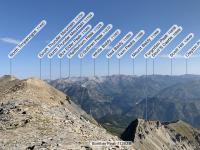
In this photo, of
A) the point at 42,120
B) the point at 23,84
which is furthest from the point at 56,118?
the point at 23,84

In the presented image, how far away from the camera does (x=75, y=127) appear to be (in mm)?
51531

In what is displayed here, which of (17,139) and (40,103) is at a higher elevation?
(40,103)

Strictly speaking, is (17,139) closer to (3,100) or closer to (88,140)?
(88,140)

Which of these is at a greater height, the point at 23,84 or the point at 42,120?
the point at 23,84

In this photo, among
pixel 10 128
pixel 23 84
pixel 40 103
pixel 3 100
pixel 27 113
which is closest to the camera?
pixel 10 128

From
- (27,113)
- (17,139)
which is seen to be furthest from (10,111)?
(17,139)

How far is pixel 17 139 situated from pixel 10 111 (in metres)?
11.3

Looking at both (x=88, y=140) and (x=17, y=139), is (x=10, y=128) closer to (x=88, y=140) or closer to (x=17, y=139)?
(x=17, y=139)

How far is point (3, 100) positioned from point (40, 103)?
1017 centimetres

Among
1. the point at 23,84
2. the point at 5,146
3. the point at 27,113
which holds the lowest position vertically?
the point at 5,146

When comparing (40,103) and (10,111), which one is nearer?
(10,111)

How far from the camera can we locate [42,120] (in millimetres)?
52156

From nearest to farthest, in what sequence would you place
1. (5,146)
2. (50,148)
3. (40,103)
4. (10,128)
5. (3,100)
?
(50,148)
(5,146)
(10,128)
(40,103)
(3,100)

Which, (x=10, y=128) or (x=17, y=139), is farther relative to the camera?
(x=10, y=128)
